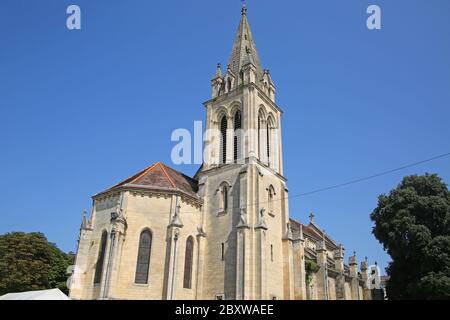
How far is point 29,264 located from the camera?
43156mm

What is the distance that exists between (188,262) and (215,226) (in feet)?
12.0

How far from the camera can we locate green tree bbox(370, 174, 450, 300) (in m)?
26.4

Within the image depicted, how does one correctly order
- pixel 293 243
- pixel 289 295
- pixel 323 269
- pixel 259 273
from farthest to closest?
1. pixel 323 269
2. pixel 293 243
3. pixel 289 295
4. pixel 259 273

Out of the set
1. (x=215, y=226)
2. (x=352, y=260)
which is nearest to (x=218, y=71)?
(x=215, y=226)

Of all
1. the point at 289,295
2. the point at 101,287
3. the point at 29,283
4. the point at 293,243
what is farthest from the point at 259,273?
the point at 29,283

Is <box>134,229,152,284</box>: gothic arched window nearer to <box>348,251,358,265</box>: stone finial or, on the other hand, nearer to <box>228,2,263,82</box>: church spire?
<box>228,2,263,82</box>: church spire

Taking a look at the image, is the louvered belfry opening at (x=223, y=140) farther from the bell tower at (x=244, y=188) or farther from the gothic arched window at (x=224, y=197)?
the gothic arched window at (x=224, y=197)

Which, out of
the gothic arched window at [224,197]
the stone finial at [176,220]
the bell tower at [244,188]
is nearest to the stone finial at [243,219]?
the bell tower at [244,188]

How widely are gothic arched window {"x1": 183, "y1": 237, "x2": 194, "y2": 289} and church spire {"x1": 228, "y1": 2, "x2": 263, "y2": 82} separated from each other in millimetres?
17487

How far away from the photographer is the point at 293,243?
3328 centimetres

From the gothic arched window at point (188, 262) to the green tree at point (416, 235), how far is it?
15.9 m
